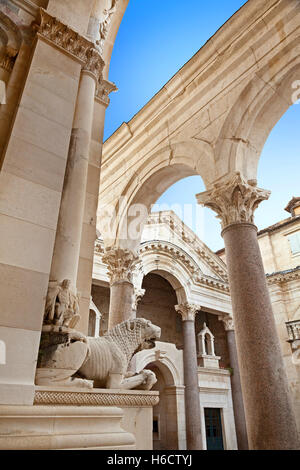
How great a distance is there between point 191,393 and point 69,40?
11.9 m

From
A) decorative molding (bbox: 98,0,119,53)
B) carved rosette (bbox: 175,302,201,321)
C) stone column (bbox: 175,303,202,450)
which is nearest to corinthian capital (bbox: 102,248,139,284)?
decorative molding (bbox: 98,0,119,53)

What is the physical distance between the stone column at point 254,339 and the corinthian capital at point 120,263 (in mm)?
3063

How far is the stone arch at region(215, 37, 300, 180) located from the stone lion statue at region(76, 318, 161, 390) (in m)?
3.82

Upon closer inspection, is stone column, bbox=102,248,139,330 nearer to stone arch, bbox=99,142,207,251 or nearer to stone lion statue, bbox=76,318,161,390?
stone arch, bbox=99,142,207,251

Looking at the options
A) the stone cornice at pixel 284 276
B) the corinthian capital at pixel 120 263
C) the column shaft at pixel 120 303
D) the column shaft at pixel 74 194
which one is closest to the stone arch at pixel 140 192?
the corinthian capital at pixel 120 263

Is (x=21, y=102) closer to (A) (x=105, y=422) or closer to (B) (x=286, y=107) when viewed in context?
(A) (x=105, y=422)

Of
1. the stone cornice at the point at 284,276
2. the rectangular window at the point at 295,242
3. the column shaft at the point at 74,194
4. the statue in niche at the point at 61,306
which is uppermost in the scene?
the rectangular window at the point at 295,242

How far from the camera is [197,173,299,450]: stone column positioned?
11.4ft

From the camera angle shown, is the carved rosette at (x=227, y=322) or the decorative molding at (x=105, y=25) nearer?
the decorative molding at (x=105, y=25)

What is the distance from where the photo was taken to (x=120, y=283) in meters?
7.19

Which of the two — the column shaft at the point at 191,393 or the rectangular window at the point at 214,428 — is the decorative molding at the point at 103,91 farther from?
the rectangular window at the point at 214,428

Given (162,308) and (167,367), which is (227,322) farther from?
(167,367)

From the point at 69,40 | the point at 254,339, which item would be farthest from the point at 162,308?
the point at 69,40

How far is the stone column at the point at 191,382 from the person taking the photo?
34.9 ft
